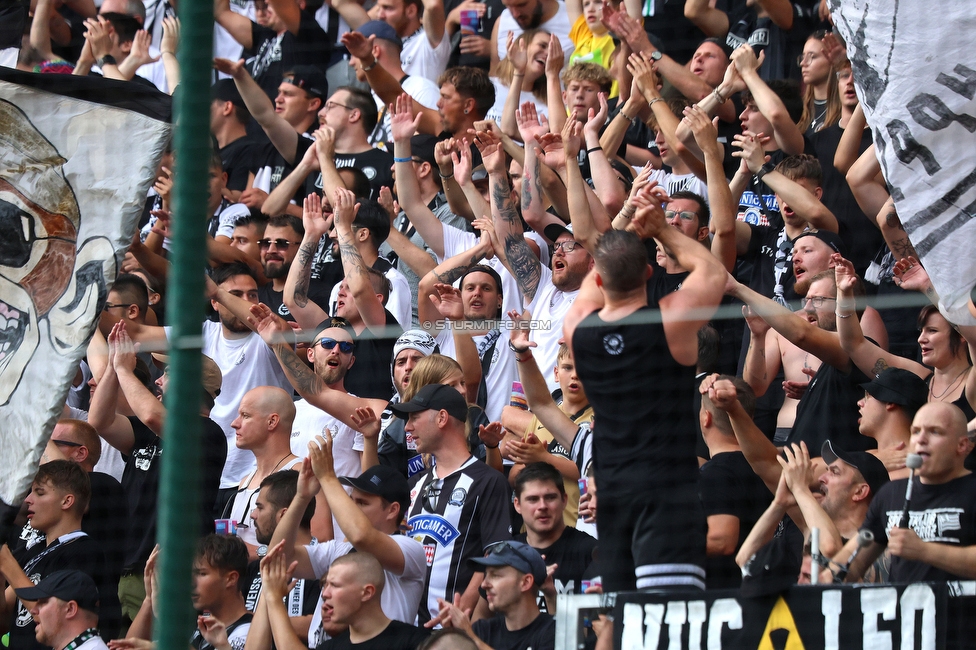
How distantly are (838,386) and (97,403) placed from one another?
2.89 metres

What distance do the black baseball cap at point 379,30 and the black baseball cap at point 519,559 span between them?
384 centimetres

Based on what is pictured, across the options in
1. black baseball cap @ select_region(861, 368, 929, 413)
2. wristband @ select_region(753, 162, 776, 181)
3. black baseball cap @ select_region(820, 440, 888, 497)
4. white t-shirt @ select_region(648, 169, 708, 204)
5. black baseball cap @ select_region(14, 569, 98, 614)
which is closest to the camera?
black baseball cap @ select_region(820, 440, 888, 497)

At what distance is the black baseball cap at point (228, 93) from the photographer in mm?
7492

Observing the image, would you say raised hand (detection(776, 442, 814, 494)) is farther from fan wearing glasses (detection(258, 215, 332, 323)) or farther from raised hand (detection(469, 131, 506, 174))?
fan wearing glasses (detection(258, 215, 332, 323))

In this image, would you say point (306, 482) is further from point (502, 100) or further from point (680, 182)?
point (502, 100)

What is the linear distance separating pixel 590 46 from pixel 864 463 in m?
3.55

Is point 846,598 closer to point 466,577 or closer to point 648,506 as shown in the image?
point 648,506

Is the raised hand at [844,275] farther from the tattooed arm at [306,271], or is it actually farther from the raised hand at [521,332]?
the tattooed arm at [306,271]

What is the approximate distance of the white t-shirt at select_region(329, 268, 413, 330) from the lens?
5.86 meters

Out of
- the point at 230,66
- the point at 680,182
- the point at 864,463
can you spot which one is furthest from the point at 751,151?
the point at 230,66

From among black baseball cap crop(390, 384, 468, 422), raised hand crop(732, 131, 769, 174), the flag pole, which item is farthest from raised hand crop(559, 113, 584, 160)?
the flag pole

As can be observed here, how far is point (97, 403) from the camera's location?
17.9 feet

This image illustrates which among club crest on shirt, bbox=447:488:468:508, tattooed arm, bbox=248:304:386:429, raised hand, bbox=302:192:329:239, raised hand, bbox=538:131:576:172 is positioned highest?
raised hand, bbox=538:131:576:172

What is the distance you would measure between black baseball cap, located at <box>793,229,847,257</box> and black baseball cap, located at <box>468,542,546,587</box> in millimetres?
1571
